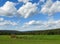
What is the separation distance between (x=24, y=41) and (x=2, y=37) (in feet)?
9.46

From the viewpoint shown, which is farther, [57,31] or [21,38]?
[57,31]

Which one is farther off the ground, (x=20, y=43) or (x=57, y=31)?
(x=57, y=31)

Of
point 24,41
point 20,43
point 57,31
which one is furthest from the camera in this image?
point 57,31

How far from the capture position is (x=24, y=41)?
58.0 feet

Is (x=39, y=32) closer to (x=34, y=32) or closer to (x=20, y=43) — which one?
(x=34, y=32)

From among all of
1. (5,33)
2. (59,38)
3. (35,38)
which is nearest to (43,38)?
(35,38)

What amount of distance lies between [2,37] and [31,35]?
3.58m

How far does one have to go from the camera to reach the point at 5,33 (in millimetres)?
17906

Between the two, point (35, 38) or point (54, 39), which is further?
point (54, 39)

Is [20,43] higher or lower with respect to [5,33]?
lower

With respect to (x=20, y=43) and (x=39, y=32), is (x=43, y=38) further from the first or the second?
(x=20, y=43)

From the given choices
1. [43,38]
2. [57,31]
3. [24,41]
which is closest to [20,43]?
[24,41]

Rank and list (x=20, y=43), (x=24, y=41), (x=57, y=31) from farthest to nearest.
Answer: (x=57, y=31), (x=24, y=41), (x=20, y=43)

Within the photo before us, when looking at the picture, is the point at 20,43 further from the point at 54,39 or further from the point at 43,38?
the point at 54,39
